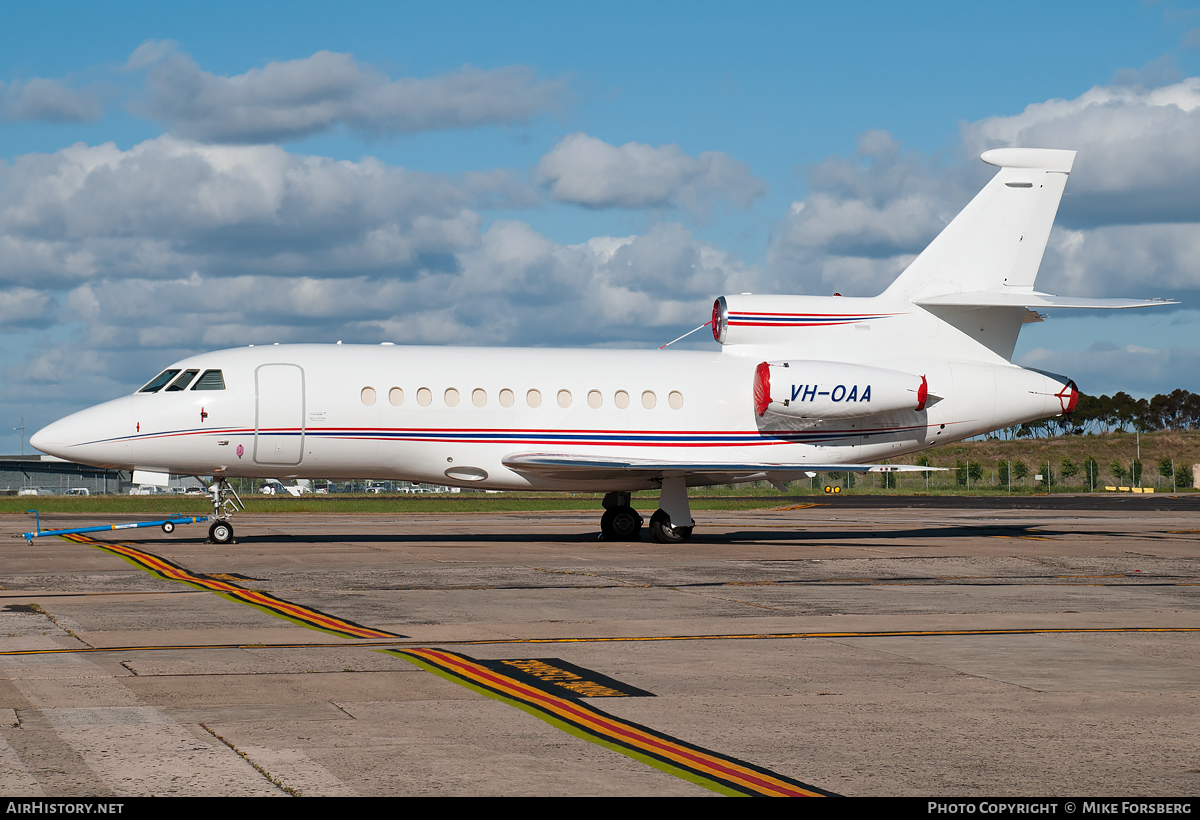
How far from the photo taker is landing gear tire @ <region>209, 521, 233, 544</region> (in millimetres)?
23938

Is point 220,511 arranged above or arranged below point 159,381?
below

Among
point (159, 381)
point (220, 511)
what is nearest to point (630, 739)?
point (220, 511)

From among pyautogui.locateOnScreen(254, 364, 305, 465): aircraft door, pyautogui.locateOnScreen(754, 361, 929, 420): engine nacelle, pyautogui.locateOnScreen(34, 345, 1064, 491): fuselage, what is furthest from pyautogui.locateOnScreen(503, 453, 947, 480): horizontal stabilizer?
pyautogui.locateOnScreen(254, 364, 305, 465): aircraft door

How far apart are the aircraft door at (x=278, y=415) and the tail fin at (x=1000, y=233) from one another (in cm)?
1392

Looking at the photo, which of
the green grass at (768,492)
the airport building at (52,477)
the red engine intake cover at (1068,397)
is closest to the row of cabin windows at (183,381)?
the red engine intake cover at (1068,397)

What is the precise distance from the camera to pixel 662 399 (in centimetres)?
2544

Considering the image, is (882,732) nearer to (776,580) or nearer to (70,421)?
(776,580)

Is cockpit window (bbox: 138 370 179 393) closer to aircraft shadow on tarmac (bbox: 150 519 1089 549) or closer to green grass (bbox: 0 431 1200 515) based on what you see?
aircraft shadow on tarmac (bbox: 150 519 1089 549)

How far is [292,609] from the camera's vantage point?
1384cm

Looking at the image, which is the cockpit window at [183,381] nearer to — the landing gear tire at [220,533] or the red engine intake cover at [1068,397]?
the landing gear tire at [220,533]

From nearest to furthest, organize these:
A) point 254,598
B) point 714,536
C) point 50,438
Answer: point 254,598
point 50,438
point 714,536

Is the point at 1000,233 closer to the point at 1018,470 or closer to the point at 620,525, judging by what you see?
the point at 620,525

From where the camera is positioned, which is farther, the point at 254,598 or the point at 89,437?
the point at 89,437

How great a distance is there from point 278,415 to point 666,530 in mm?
8761
